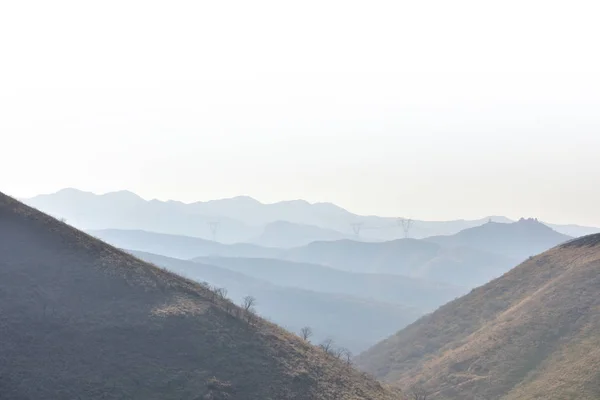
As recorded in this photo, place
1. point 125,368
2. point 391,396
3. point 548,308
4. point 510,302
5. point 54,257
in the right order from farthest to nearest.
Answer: point 510,302
point 548,308
point 391,396
point 54,257
point 125,368

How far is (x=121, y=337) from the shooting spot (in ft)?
153

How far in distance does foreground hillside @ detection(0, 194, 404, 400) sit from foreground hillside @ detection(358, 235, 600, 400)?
24.3m

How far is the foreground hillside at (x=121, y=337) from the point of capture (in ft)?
134

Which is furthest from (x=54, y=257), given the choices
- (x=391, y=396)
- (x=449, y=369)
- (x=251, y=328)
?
(x=449, y=369)

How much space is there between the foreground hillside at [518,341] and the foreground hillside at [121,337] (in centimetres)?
2431

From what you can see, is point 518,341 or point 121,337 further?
point 518,341

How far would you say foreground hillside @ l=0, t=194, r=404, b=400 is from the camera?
40.9 metres

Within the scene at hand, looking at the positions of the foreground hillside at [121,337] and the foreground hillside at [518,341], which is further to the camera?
the foreground hillside at [518,341]

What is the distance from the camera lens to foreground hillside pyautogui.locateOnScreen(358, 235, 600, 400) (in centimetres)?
7075

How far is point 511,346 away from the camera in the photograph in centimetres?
8412

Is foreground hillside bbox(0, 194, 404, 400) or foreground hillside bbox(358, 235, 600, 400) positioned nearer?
foreground hillside bbox(0, 194, 404, 400)

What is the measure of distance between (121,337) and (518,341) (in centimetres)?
6652

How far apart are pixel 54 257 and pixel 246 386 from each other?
26.2 meters

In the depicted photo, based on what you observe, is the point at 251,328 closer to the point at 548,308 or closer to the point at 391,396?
the point at 391,396
